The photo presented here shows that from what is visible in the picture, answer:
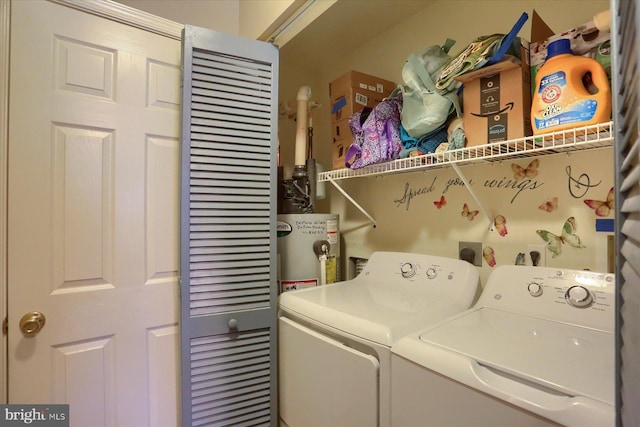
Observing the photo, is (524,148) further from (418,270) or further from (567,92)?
(418,270)

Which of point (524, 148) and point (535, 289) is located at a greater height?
point (524, 148)

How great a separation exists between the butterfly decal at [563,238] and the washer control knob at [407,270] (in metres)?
0.51

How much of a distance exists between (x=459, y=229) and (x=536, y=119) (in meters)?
0.64

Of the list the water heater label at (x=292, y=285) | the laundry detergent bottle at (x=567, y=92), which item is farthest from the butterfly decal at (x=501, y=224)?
the water heater label at (x=292, y=285)

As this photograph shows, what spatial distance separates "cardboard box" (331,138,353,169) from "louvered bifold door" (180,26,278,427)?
42cm

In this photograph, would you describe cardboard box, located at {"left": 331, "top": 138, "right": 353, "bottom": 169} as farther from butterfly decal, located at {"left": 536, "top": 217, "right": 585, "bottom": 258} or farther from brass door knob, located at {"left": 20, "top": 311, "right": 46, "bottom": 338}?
brass door knob, located at {"left": 20, "top": 311, "right": 46, "bottom": 338}

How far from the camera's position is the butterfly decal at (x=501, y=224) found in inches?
53.1

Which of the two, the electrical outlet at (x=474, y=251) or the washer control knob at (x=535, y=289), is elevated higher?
the electrical outlet at (x=474, y=251)

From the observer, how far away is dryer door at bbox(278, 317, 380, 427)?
3.11ft

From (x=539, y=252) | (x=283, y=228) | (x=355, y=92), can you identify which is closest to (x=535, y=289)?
(x=539, y=252)

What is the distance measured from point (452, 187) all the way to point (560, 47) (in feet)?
2.22

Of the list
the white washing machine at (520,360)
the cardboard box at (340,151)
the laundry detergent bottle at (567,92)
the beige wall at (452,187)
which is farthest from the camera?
the cardboard box at (340,151)

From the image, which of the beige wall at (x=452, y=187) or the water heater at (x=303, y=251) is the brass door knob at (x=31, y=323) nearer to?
the water heater at (x=303, y=251)

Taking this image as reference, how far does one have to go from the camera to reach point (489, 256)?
140 centimetres
